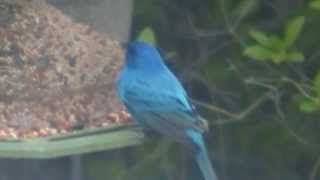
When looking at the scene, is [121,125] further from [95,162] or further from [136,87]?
[95,162]

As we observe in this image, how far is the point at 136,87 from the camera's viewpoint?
11.6 feet

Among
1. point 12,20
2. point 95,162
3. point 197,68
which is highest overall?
point 12,20

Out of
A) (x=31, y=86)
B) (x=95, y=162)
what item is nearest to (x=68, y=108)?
(x=31, y=86)

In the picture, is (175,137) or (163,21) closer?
(175,137)

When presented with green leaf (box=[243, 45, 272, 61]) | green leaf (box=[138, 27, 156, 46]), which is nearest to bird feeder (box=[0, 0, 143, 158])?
green leaf (box=[138, 27, 156, 46])

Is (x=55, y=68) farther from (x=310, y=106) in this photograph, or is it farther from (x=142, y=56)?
(x=310, y=106)

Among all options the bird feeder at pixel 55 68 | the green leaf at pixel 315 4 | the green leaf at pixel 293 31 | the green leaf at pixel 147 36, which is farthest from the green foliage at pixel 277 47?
the bird feeder at pixel 55 68

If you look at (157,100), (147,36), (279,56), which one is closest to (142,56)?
(157,100)

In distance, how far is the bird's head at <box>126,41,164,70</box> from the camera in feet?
11.8

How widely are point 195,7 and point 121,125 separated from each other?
940 mm

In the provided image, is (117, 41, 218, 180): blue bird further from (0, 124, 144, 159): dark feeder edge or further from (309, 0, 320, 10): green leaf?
(309, 0, 320, 10): green leaf

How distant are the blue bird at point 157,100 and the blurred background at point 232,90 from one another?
14.6 inches

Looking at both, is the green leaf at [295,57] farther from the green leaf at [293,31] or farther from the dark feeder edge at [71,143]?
the dark feeder edge at [71,143]

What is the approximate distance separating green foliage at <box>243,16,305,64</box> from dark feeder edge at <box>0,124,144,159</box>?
23.0 inches
